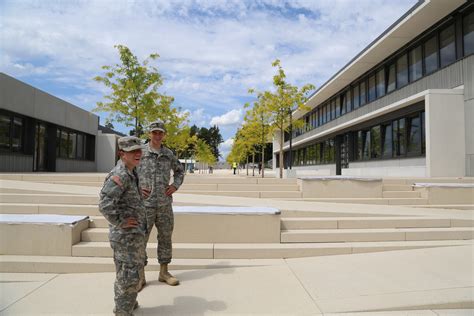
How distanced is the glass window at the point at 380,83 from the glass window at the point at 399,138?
10.2 ft

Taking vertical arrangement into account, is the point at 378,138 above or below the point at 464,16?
below

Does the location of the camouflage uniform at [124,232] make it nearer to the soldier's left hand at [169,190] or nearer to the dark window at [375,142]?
the soldier's left hand at [169,190]

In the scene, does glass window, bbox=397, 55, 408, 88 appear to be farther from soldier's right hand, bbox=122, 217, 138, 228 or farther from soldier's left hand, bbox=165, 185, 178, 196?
soldier's right hand, bbox=122, 217, 138, 228

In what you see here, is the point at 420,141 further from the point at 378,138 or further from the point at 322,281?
the point at 322,281

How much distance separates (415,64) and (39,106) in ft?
67.1

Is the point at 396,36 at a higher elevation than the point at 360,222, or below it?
higher

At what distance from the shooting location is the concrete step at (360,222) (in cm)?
628

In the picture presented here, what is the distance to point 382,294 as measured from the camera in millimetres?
3869

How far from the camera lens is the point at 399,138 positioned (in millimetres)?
17984

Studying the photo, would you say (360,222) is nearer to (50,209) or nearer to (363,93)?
(50,209)

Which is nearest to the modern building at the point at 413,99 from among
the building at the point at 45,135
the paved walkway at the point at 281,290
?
the paved walkway at the point at 281,290

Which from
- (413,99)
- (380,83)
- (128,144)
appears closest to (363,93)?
(380,83)

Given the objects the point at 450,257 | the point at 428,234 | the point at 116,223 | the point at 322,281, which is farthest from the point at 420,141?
the point at 116,223

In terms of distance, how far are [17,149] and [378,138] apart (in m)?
20.6
